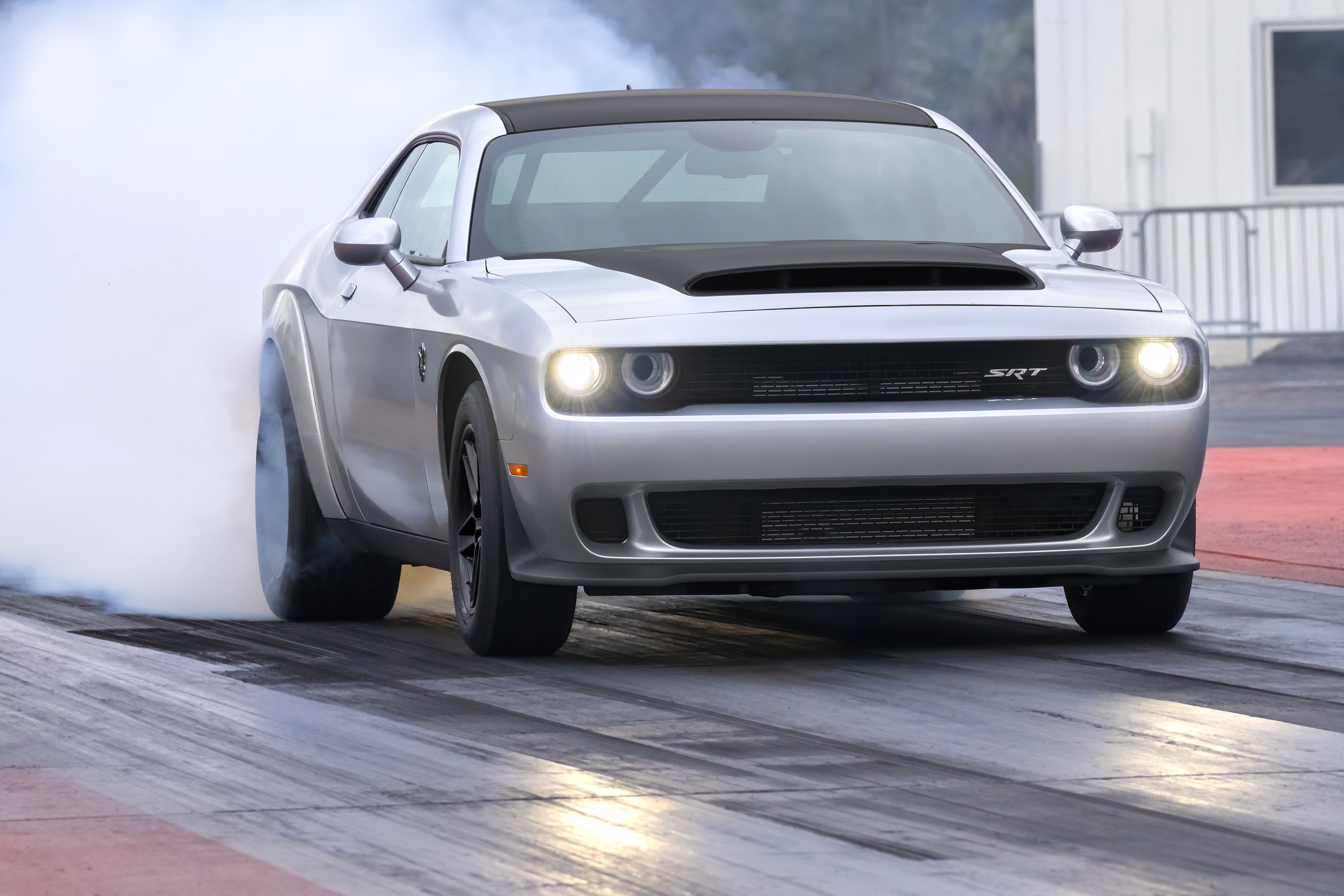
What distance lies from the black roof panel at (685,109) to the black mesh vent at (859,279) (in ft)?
4.48

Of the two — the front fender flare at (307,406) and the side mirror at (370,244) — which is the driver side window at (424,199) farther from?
the front fender flare at (307,406)

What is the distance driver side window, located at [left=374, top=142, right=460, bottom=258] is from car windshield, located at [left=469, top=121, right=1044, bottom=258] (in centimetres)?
22

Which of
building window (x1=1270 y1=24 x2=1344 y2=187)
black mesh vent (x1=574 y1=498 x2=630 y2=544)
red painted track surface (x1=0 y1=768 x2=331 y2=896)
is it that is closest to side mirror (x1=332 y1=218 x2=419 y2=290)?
black mesh vent (x1=574 y1=498 x2=630 y2=544)

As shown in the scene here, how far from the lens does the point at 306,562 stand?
8594 millimetres

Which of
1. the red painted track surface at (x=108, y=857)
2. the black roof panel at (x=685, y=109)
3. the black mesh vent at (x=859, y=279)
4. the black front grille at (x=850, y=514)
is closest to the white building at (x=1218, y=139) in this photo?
the black roof panel at (x=685, y=109)

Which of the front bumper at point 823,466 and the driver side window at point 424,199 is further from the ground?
the driver side window at point 424,199

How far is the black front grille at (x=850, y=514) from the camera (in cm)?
688

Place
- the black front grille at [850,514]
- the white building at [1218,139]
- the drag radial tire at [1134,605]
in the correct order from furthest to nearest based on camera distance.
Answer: the white building at [1218,139]
the drag radial tire at [1134,605]
the black front grille at [850,514]

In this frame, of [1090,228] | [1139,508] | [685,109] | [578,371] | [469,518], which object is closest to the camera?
[578,371]

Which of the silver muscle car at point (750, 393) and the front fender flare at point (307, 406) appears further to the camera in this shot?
the front fender flare at point (307, 406)

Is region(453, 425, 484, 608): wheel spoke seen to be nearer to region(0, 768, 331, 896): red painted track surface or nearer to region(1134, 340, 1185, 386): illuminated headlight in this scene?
region(1134, 340, 1185, 386): illuminated headlight

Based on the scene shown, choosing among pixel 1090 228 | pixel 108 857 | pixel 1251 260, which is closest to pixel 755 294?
pixel 1090 228

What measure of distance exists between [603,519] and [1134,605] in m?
1.76

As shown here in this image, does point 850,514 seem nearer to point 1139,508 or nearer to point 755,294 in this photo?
point 755,294
